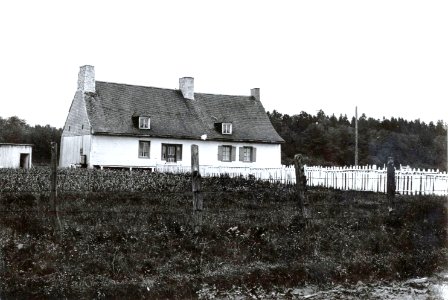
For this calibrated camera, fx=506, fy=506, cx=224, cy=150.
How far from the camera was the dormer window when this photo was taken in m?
37.0

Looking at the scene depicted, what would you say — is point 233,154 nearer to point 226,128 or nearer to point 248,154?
point 248,154

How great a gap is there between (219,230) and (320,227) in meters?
2.71

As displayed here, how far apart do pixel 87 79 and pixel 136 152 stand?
648 cm

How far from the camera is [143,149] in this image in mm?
37219

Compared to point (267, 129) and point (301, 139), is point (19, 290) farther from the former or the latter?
point (301, 139)

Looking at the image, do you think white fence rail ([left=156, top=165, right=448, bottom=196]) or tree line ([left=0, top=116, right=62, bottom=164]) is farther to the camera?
tree line ([left=0, top=116, right=62, bottom=164])

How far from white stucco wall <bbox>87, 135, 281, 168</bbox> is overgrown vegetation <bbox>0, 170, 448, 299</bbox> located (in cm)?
2071

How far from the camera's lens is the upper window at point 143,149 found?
36938mm

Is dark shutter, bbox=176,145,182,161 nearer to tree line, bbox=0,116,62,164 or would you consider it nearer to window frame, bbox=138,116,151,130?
window frame, bbox=138,116,151,130

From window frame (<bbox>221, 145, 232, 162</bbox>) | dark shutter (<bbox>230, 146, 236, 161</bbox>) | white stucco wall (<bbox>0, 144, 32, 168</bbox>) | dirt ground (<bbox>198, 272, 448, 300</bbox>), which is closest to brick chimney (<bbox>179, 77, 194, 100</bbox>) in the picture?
window frame (<bbox>221, 145, 232, 162</bbox>)

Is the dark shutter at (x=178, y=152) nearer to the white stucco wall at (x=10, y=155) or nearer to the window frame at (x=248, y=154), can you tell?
the window frame at (x=248, y=154)

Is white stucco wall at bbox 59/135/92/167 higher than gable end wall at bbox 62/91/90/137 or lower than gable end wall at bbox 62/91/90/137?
lower

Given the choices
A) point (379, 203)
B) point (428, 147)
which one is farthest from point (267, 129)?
point (428, 147)

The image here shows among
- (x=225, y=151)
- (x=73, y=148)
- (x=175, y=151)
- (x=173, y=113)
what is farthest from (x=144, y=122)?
(x=225, y=151)
